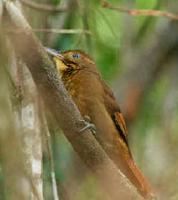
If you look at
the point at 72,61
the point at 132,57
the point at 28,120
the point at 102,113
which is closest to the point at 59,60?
the point at 72,61

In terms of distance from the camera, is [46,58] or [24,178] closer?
[46,58]

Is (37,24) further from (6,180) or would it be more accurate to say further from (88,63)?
(6,180)

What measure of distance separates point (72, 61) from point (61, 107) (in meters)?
1.66

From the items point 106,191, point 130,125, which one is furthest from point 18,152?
point 130,125

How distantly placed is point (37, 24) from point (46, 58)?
1498mm

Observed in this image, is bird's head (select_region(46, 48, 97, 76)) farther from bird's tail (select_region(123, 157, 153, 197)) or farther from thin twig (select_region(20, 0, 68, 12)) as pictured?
bird's tail (select_region(123, 157, 153, 197))

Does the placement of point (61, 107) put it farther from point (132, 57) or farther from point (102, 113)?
point (132, 57)

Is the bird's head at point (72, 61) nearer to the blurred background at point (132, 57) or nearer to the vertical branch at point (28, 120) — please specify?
the blurred background at point (132, 57)

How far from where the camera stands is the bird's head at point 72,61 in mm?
4277

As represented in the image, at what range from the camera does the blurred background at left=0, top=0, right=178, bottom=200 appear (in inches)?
164

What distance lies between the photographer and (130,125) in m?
4.78

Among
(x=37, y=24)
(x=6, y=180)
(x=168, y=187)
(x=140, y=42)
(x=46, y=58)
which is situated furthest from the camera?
(x=140, y=42)

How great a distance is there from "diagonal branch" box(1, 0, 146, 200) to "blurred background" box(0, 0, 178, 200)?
91cm

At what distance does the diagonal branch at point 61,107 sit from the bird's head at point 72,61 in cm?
125
